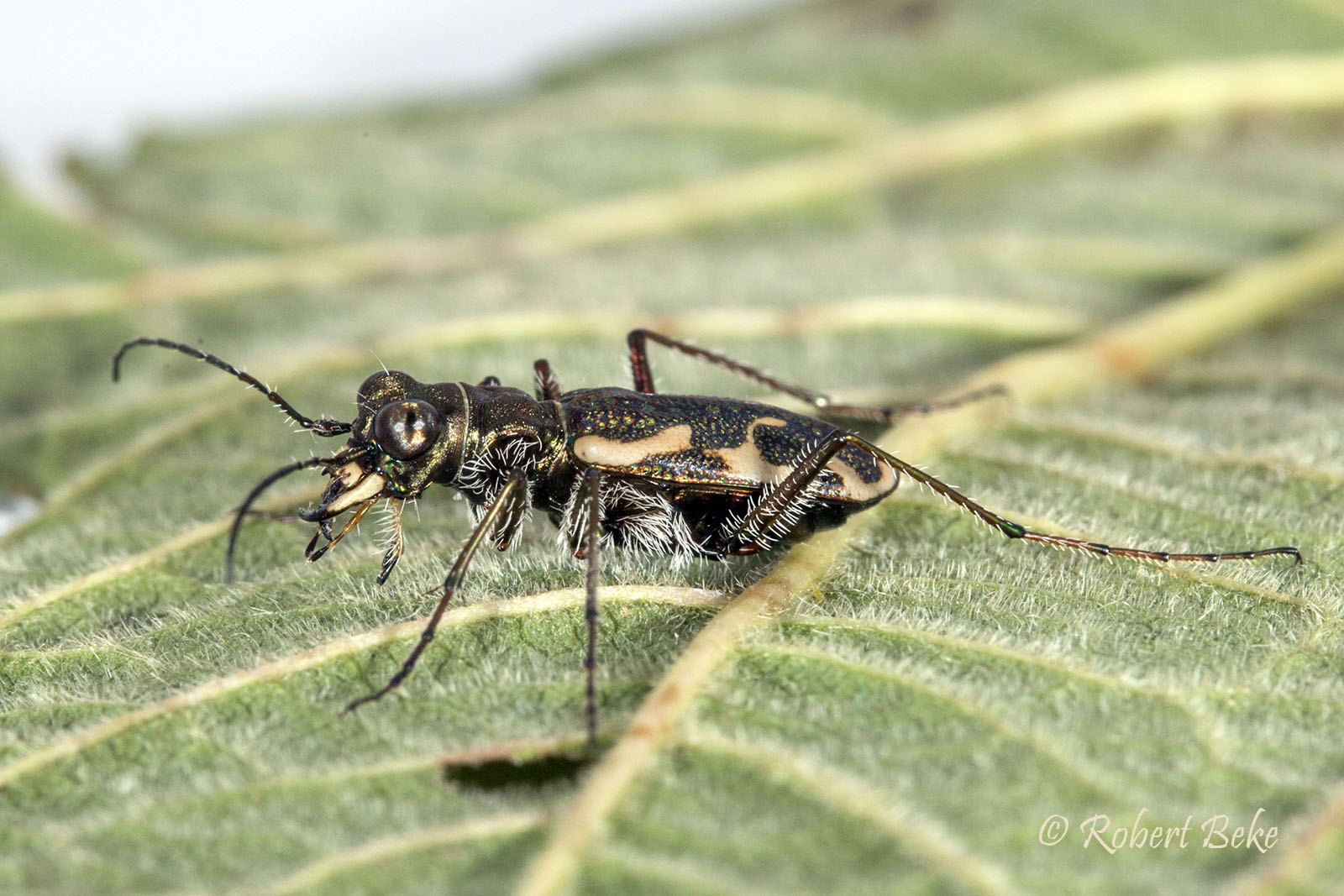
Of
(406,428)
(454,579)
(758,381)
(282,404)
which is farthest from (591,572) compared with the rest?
(758,381)

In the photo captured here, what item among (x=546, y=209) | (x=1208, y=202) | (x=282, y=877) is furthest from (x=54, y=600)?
(x=1208, y=202)

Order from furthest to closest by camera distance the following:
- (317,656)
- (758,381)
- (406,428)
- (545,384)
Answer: (758,381), (545,384), (406,428), (317,656)

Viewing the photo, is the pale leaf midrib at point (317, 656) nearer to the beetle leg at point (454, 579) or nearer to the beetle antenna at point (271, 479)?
the beetle leg at point (454, 579)

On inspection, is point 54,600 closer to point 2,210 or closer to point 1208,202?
point 2,210

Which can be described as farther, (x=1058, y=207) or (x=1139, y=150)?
(x=1139, y=150)

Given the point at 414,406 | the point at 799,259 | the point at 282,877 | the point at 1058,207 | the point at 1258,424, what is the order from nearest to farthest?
the point at 282,877 < the point at 414,406 < the point at 1258,424 < the point at 799,259 < the point at 1058,207

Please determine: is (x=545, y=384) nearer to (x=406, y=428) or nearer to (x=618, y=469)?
(x=618, y=469)

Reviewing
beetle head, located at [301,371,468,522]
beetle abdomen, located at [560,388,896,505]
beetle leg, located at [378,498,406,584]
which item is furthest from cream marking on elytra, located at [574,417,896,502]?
beetle leg, located at [378,498,406,584]
